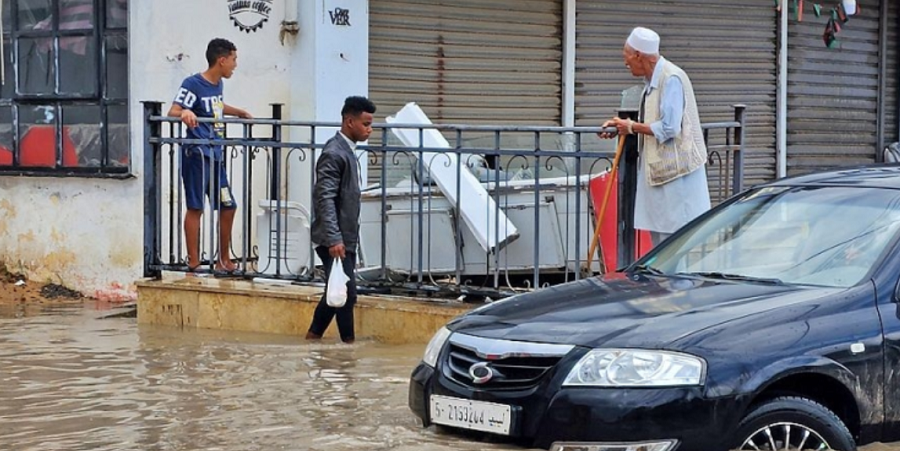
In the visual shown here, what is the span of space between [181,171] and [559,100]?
13.9 feet

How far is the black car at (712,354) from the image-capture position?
5230mm

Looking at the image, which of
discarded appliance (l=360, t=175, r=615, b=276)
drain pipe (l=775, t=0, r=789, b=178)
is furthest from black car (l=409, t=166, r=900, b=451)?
drain pipe (l=775, t=0, r=789, b=178)

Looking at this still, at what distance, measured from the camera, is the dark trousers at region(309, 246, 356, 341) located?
28.8ft

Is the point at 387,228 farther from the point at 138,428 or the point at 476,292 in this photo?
the point at 138,428

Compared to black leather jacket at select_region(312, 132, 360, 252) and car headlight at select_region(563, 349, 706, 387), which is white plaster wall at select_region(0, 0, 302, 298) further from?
car headlight at select_region(563, 349, 706, 387)

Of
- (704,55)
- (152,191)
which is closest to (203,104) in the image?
(152,191)

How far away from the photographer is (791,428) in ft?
17.5

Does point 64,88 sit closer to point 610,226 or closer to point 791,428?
point 610,226

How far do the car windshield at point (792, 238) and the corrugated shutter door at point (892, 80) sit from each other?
966 cm

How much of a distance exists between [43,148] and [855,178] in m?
8.00

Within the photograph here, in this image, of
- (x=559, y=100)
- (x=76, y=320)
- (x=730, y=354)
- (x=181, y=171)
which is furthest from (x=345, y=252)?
(x=559, y=100)

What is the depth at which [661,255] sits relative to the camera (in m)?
6.81

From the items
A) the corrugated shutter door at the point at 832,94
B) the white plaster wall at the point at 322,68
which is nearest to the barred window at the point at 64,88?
the white plaster wall at the point at 322,68

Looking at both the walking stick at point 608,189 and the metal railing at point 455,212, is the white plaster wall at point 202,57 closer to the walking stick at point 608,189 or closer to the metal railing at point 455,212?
the metal railing at point 455,212
